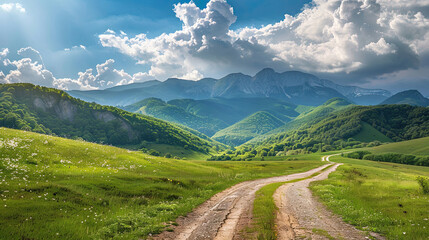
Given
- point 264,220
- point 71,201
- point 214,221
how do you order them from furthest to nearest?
point 71,201
point 214,221
point 264,220

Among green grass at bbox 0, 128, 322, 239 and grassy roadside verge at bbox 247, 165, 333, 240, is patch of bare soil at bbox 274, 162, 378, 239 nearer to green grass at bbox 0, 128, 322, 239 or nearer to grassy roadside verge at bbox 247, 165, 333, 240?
grassy roadside verge at bbox 247, 165, 333, 240

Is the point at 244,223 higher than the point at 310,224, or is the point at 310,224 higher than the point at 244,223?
the point at 244,223

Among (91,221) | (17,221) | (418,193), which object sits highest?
(17,221)

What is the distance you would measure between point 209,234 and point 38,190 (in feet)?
48.8

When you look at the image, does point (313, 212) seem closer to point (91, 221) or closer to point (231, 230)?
point (231, 230)

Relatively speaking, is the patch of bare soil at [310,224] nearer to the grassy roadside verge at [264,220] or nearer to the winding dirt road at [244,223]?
the winding dirt road at [244,223]

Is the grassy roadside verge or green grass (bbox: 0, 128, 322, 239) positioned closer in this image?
green grass (bbox: 0, 128, 322, 239)

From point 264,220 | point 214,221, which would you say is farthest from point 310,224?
point 214,221

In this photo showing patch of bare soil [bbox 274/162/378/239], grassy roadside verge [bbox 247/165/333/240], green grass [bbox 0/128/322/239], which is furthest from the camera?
patch of bare soil [bbox 274/162/378/239]

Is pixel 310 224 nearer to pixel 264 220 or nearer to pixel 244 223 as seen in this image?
pixel 264 220

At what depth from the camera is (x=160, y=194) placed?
80.4 feet

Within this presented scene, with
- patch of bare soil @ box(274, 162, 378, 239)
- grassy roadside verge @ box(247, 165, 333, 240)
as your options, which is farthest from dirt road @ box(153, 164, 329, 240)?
patch of bare soil @ box(274, 162, 378, 239)

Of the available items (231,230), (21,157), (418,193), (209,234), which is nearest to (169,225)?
(209,234)

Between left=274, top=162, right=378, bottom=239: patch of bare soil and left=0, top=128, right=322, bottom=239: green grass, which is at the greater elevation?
left=0, top=128, right=322, bottom=239: green grass
